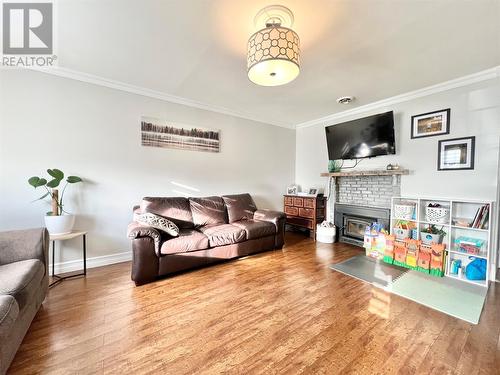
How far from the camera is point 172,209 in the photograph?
296 cm

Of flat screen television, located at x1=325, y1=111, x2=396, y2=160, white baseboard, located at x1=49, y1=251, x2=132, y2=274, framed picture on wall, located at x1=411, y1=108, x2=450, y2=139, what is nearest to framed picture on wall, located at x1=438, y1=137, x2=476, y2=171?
framed picture on wall, located at x1=411, y1=108, x2=450, y2=139

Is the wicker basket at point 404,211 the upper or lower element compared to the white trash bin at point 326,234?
upper

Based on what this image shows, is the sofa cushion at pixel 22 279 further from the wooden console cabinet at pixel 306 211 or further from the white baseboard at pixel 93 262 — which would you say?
the wooden console cabinet at pixel 306 211

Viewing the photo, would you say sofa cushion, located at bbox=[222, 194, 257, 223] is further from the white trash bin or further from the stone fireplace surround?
the stone fireplace surround

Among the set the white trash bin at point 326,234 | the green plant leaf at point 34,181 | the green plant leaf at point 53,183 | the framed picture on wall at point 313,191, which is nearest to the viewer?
the green plant leaf at point 34,181

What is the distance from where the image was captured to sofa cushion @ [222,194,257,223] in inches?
138

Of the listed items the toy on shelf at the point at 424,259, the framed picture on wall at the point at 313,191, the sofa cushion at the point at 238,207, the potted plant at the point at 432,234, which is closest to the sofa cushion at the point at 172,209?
the sofa cushion at the point at 238,207

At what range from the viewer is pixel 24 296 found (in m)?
1.32

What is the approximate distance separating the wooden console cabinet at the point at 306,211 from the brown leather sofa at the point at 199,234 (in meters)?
0.91

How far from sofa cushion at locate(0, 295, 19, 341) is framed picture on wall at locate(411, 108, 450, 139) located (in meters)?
4.38

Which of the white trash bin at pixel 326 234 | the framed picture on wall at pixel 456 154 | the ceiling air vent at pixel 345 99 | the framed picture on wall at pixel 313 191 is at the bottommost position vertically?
the white trash bin at pixel 326 234

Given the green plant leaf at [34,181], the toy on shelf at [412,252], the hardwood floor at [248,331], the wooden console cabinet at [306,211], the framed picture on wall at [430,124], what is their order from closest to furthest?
the hardwood floor at [248,331] < the green plant leaf at [34,181] < the toy on shelf at [412,252] < the framed picture on wall at [430,124] < the wooden console cabinet at [306,211]

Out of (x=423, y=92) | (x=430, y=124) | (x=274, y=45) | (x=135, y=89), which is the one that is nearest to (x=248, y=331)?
(x=274, y=45)

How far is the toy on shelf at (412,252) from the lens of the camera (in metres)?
2.68
